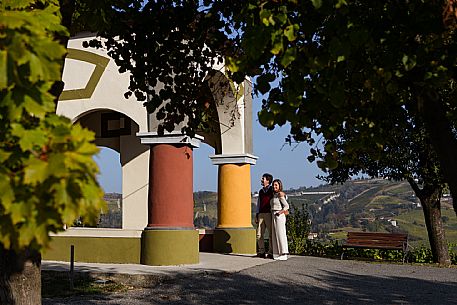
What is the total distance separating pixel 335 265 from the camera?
12.8m

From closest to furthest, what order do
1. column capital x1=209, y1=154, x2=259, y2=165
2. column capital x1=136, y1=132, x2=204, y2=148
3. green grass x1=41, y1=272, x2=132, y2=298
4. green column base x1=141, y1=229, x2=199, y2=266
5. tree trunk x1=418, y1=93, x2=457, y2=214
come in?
tree trunk x1=418, y1=93, x2=457, y2=214 → green grass x1=41, y1=272, x2=132, y2=298 → green column base x1=141, y1=229, x2=199, y2=266 → column capital x1=136, y1=132, x2=204, y2=148 → column capital x1=209, y1=154, x2=259, y2=165

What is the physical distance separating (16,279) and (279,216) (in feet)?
28.0

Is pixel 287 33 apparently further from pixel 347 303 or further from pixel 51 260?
pixel 51 260

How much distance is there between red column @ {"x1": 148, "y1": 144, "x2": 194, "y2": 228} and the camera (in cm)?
1132

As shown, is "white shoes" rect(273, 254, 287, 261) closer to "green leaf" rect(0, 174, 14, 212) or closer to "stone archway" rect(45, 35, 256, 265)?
"stone archway" rect(45, 35, 256, 265)

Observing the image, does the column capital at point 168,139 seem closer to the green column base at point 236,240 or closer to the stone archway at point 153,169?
the stone archway at point 153,169

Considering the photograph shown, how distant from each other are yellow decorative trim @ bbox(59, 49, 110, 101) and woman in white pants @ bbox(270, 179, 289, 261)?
417cm

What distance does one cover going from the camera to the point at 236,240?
14.3 meters

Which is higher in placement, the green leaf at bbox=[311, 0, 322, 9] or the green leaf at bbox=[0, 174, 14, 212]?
the green leaf at bbox=[311, 0, 322, 9]

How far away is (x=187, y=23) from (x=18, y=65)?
3596mm

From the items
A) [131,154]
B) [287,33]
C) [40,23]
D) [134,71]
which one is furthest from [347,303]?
[131,154]

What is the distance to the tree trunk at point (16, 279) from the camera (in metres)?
4.74

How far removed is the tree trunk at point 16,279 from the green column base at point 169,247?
629 centimetres

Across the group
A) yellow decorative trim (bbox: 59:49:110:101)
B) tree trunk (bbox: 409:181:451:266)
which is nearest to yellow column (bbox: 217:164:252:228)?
yellow decorative trim (bbox: 59:49:110:101)
